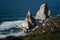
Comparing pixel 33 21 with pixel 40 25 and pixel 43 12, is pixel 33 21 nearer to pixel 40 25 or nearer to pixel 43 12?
pixel 43 12

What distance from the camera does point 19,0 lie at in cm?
14912

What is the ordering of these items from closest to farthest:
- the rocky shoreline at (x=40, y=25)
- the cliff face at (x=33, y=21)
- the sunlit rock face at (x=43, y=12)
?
the rocky shoreline at (x=40, y=25)
the cliff face at (x=33, y=21)
the sunlit rock face at (x=43, y=12)

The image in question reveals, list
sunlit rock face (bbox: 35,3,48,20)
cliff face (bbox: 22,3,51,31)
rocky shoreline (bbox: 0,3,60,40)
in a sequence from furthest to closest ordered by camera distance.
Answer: sunlit rock face (bbox: 35,3,48,20) < cliff face (bbox: 22,3,51,31) < rocky shoreline (bbox: 0,3,60,40)

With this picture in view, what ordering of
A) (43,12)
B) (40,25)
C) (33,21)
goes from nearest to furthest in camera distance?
(40,25) → (33,21) → (43,12)

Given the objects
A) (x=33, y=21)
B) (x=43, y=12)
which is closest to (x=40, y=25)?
(x=33, y=21)

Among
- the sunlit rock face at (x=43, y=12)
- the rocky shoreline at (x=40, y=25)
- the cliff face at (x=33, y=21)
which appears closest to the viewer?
the rocky shoreline at (x=40, y=25)

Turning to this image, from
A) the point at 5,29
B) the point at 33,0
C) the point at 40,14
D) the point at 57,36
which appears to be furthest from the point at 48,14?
the point at 33,0

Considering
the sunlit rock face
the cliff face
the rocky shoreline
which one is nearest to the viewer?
the rocky shoreline

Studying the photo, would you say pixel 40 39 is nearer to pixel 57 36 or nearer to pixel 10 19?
pixel 57 36

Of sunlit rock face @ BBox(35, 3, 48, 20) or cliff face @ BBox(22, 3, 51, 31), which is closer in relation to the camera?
cliff face @ BBox(22, 3, 51, 31)

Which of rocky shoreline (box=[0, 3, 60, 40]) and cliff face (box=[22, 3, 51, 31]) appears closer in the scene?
rocky shoreline (box=[0, 3, 60, 40])

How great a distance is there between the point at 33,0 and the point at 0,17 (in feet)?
207

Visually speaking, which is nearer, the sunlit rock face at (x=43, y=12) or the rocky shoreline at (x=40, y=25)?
the rocky shoreline at (x=40, y=25)

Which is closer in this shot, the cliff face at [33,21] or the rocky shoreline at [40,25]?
the rocky shoreline at [40,25]
